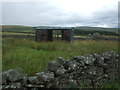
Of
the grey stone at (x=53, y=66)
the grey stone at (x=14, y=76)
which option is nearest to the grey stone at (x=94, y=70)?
the grey stone at (x=53, y=66)

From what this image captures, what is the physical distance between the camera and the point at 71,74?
4.80m

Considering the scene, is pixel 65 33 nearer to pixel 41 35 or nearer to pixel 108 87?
pixel 41 35

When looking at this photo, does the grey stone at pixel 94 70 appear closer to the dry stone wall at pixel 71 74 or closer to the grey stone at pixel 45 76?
the dry stone wall at pixel 71 74

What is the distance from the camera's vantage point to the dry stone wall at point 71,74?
3850 millimetres

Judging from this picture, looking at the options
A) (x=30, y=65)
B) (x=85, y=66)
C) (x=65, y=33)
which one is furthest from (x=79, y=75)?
(x=65, y=33)

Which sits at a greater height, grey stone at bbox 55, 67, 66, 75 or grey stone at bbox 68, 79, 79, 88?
grey stone at bbox 55, 67, 66, 75

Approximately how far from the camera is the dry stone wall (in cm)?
385

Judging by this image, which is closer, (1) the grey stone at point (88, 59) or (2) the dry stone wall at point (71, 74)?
(2) the dry stone wall at point (71, 74)

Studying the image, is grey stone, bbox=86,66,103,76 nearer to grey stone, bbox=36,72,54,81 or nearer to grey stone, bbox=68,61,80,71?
grey stone, bbox=68,61,80,71

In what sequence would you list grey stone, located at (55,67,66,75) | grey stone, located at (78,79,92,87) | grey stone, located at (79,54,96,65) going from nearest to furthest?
grey stone, located at (55,67,66,75) → grey stone, located at (78,79,92,87) → grey stone, located at (79,54,96,65)

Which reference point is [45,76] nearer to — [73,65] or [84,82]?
[73,65]

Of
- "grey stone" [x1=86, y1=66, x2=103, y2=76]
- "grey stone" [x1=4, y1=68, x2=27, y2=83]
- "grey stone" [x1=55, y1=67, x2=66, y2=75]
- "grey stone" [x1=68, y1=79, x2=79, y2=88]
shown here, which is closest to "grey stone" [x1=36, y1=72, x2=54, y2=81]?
"grey stone" [x1=55, y1=67, x2=66, y2=75]

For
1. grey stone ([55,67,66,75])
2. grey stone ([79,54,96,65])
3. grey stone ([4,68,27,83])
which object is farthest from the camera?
grey stone ([79,54,96,65])

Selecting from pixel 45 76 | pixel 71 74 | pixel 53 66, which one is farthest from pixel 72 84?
pixel 45 76
